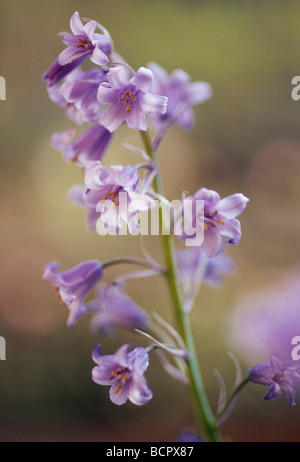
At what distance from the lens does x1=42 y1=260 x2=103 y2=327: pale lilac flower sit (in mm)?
837

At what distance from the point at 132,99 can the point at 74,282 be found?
322 millimetres

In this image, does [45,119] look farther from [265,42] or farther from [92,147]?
[92,147]

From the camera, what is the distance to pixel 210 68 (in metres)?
2.55

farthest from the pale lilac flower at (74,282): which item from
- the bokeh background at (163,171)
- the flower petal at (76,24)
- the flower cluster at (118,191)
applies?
the bokeh background at (163,171)

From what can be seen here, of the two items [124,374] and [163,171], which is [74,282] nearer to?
[124,374]

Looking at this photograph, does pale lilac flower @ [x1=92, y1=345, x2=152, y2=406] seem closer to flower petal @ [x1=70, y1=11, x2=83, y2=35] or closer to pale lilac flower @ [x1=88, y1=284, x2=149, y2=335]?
pale lilac flower @ [x1=88, y1=284, x2=149, y2=335]

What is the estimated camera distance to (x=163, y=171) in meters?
2.61

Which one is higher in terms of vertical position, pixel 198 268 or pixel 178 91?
pixel 178 91

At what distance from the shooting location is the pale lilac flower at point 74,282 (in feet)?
2.75

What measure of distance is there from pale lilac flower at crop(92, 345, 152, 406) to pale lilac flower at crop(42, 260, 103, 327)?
0.09m

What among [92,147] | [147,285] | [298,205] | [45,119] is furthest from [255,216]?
[92,147]

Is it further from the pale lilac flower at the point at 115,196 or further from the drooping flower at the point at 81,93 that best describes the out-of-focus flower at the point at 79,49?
the pale lilac flower at the point at 115,196

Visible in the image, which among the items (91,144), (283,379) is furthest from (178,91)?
(283,379)

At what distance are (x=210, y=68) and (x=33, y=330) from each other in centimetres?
154
